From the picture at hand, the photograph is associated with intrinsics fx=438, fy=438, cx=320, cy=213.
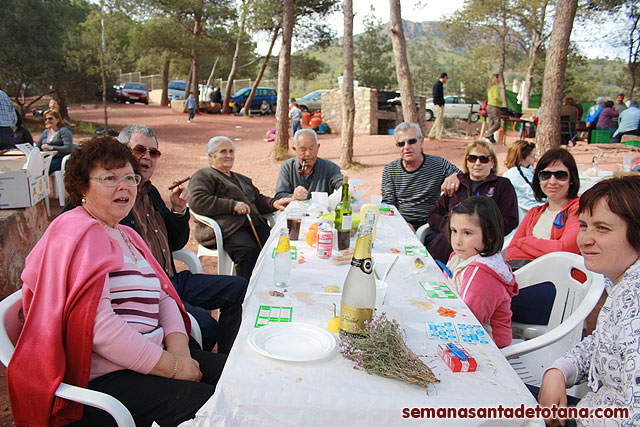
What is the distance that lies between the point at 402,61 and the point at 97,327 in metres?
10.0

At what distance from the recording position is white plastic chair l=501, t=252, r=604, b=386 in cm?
195

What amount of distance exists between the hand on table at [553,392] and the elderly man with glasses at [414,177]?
2603 millimetres

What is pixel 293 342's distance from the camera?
5.07ft

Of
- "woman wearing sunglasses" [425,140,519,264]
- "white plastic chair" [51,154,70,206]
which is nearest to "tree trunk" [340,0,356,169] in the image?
"white plastic chair" [51,154,70,206]

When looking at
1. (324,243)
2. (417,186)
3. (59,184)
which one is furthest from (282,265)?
(59,184)

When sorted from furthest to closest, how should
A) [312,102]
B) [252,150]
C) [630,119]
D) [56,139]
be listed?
[312,102] → [252,150] → [630,119] → [56,139]

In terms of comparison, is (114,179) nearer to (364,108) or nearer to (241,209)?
(241,209)

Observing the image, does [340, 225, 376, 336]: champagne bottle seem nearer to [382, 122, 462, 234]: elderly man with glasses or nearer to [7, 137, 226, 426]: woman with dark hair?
[7, 137, 226, 426]: woman with dark hair

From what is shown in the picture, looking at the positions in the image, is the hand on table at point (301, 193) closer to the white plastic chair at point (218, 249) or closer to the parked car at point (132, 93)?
the white plastic chair at point (218, 249)

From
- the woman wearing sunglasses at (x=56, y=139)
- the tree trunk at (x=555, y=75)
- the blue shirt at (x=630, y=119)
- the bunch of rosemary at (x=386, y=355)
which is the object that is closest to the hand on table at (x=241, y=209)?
the bunch of rosemary at (x=386, y=355)

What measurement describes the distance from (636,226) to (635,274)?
A: 16 cm

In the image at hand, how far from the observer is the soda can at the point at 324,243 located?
8.13 feet

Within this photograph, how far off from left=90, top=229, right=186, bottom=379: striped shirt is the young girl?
1.37 meters

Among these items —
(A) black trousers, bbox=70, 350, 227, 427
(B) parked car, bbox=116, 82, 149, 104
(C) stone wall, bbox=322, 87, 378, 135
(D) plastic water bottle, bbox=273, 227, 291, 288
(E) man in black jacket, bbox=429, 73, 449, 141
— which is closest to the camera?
(A) black trousers, bbox=70, 350, 227, 427
